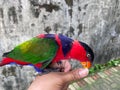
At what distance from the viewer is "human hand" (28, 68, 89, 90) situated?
7.80ft

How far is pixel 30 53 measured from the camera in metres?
2.30

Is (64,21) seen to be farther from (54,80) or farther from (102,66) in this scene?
(54,80)

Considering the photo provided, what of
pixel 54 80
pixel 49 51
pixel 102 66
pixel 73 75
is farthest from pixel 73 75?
pixel 102 66

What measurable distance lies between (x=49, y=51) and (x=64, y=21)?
1.56m

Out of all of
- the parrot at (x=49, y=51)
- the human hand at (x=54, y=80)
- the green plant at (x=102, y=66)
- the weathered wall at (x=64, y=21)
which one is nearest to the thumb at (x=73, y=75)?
the human hand at (x=54, y=80)

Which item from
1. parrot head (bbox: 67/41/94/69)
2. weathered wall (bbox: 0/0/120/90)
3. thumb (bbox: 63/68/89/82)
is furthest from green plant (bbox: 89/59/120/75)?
parrot head (bbox: 67/41/94/69)

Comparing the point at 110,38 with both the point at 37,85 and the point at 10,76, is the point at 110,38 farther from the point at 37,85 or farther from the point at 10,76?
the point at 37,85

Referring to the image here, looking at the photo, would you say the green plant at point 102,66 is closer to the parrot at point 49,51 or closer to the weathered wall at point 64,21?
the weathered wall at point 64,21

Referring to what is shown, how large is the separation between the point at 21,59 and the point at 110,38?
2516 millimetres

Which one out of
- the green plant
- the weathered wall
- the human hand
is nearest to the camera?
the human hand

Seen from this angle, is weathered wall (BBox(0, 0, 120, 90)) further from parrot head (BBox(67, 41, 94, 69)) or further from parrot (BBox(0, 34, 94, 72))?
parrot head (BBox(67, 41, 94, 69))

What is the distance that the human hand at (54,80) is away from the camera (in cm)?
238

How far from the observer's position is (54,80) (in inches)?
94.1

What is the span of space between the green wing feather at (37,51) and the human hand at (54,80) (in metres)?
0.15
